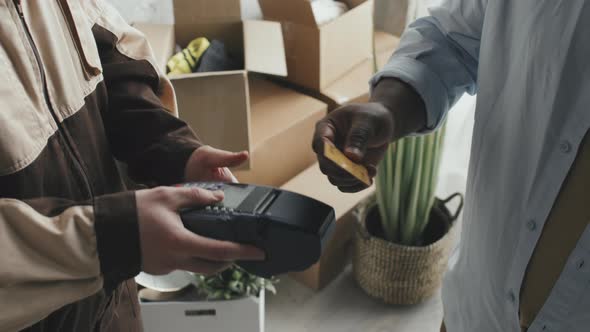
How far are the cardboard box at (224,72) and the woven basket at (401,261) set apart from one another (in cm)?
59

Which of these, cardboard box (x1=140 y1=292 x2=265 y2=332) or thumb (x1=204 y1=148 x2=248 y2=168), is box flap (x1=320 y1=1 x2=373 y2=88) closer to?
cardboard box (x1=140 y1=292 x2=265 y2=332)

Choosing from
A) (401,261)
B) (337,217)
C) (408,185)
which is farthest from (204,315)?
(408,185)

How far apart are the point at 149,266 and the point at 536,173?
554 mm

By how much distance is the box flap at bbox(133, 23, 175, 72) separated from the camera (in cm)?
150

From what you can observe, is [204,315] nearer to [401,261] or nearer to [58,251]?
[401,261]

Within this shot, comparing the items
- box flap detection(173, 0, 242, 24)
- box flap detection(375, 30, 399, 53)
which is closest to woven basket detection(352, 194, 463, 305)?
box flap detection(375, 30, 399, 53)

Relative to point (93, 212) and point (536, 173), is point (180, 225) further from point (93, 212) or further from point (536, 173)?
point (536, 173)

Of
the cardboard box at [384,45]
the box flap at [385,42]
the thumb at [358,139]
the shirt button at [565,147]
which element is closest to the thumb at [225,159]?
the thumb at [358,139]

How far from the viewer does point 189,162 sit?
34.6 inches

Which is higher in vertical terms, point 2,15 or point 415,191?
point 2,15

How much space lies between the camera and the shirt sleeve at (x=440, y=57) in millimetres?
987

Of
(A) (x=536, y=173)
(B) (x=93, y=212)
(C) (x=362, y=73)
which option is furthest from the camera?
(C) (x=362, y=73)

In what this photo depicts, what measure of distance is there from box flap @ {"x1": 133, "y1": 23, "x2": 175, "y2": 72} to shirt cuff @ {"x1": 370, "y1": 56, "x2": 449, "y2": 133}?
712 millimetres

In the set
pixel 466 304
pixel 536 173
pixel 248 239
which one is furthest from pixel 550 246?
pixel 248 239
